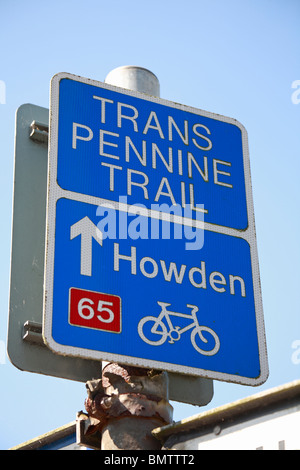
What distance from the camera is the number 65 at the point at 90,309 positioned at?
5195 mm

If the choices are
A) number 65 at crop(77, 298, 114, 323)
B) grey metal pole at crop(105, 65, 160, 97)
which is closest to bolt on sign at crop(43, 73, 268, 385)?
number 65 at crop(77, 298, 114, 323)

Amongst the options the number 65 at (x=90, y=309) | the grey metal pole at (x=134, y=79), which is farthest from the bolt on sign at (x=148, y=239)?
the grey metal pole at (x=134, y=79)

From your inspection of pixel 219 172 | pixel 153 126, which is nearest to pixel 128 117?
pixel 153 126

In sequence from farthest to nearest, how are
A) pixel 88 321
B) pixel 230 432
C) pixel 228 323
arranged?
1. pixel 228 323
2. pixel 88 321
3. pixel 230 432

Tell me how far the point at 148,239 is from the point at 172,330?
52 centimetres

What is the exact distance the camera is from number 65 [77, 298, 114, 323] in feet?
17.0

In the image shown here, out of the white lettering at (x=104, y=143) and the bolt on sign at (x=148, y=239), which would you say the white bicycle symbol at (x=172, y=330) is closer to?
the bolt on sign at (x=148, y=239)

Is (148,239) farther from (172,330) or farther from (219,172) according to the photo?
(219,172)

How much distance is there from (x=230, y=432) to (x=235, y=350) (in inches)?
32.3

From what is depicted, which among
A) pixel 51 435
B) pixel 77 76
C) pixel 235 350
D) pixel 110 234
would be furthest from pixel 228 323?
pixel 77 76

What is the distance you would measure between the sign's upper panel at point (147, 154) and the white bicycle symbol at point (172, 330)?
0.61 metres

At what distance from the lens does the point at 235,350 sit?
5.48m

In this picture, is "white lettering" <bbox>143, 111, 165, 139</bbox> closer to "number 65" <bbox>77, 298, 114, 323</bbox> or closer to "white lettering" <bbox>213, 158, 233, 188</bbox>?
"white lettering" <bbox>213, 158, 233, 188</bbox>
